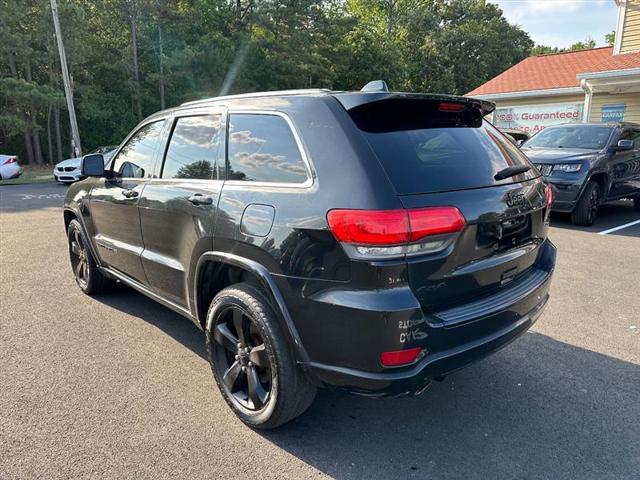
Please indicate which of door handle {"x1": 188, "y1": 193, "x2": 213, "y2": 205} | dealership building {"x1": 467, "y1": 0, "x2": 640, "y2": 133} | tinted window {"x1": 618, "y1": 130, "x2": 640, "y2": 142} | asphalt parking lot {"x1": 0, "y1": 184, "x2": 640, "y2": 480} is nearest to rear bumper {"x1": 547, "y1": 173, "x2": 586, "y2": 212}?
tinted window {"x1": 618, "y1": 130, "x2": 640, "y2": 142}

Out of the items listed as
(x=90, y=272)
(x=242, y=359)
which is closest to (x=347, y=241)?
(x=242, y=359)

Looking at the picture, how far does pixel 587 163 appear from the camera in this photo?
316 inches

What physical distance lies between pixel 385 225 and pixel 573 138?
28.1 feet

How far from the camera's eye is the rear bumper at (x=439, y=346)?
2.15 meters

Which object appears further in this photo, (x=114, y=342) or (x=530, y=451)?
(x=114, y=342)

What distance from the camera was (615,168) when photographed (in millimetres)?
8578

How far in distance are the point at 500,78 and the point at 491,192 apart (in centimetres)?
2069

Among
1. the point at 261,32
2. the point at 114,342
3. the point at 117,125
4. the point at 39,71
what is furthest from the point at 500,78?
the point at 39,71

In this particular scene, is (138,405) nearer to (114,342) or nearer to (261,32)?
(114,342)

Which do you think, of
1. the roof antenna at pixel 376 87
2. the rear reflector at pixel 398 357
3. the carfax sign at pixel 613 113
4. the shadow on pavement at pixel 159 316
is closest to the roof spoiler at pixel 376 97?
the roof antenna at pixel 376 87

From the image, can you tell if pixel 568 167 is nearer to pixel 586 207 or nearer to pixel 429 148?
pixel 586 207

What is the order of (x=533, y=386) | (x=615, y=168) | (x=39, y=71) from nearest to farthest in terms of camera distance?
(x=533, y=386) < (x=615, y=168) < (x=39, y=71)

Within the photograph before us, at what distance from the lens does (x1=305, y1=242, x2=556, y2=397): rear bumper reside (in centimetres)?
215

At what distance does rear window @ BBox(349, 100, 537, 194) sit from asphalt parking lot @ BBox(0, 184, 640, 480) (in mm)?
1390
